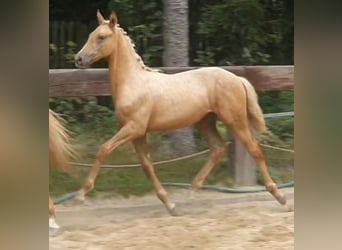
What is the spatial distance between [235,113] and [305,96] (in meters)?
0.52

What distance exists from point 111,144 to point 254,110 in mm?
1021

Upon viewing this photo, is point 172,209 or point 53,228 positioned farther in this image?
point 172,209

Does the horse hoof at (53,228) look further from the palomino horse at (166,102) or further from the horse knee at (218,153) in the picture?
the horse knee at (218,153)

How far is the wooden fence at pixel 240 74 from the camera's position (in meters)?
4.86

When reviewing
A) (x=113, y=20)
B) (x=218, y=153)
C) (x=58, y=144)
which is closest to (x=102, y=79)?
(x=113, y=20)

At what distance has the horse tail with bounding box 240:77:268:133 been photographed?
504 centimetres

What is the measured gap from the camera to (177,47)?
4.96m

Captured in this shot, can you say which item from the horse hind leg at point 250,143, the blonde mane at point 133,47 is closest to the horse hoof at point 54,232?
the blonde mane at point 133,47

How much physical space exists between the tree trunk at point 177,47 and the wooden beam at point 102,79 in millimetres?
82

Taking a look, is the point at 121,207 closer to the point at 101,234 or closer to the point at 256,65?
the point at 101,234

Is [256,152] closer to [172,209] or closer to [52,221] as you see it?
[172,209]

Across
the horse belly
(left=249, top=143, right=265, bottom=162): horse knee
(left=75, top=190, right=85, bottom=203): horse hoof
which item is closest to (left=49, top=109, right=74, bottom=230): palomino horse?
(left=75, top=190, right=85, bottom=203): horse hoof

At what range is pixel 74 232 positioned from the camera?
193 inches

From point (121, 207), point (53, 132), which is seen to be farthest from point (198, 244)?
point (53, 132)
